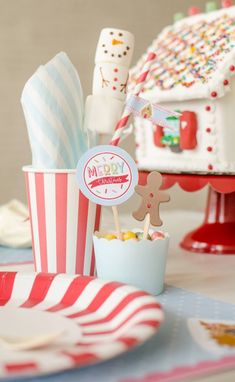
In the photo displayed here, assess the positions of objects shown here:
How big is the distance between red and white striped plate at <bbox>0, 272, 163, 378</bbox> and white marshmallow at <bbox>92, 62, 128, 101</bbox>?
Result: 266 millimetres

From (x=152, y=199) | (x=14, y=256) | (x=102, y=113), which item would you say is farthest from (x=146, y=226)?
(x=14, y=256)

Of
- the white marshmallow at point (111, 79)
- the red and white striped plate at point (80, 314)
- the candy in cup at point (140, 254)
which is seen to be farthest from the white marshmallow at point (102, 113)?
the red and white striped plate at point (80, 314)

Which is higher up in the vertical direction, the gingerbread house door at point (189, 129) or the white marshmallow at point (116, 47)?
the white marshmallow at point (116, 47)

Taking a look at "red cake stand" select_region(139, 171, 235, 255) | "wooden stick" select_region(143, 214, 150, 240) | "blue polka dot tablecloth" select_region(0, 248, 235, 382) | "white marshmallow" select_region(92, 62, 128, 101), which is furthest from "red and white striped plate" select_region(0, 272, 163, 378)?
"red cake stand" select_region(139, 171, 235, 255)

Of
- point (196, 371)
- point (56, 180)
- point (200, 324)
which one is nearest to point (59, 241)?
point (56, 180)

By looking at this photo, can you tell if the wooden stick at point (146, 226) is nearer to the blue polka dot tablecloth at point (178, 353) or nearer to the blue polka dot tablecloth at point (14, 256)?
the blue polka dot tablecloth at point (178, 353)

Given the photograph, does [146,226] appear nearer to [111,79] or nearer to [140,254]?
[140,254]

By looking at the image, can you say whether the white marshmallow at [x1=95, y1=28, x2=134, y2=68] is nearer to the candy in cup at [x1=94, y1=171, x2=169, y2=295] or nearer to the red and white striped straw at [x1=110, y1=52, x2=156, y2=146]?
the red and white striped straw at [x1=110, y1=52, x2=156, y2=146]

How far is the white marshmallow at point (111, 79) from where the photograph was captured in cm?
87

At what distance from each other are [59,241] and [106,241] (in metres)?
0.09

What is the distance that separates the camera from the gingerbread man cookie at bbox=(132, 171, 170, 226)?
0.81 meters

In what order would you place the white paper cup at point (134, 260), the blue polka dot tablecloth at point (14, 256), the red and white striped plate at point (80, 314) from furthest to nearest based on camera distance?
1. the blue polka dot tablecloth at point (14, 256)
2. the white paper cup at point (134, 260)
3. the red and white striped plate at point (80, 314)

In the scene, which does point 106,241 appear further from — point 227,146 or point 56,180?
point 227,146

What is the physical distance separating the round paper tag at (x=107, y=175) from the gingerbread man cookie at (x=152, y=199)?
2 centimetres
